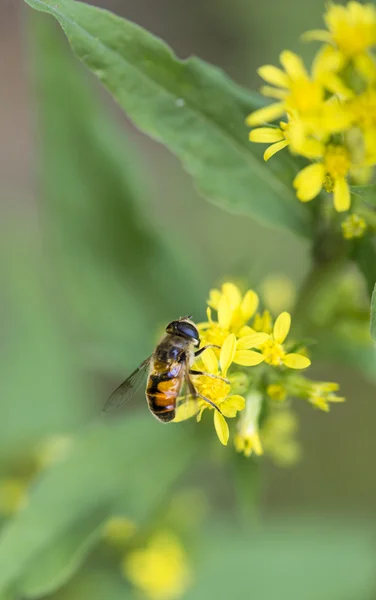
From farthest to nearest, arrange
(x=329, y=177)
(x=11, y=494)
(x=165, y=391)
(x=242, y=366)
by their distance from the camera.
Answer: (x=11, y=494) < (x=165, y=391) < (x=242, y=366) < (x=329, y=177)

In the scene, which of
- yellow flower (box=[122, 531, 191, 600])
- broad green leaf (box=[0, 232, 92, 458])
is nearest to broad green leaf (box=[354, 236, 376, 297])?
yellow flower (box=[122, 531, 191, 600])

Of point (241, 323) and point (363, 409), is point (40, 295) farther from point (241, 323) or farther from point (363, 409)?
point (241, 323)

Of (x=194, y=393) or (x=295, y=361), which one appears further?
(x=194, y=393)

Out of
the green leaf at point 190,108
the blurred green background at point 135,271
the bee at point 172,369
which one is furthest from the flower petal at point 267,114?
the blurred green background at point 135,271

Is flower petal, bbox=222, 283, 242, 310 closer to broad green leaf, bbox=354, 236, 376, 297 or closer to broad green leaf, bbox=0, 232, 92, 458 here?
broad green leaf, bbox=354, 236, 376, 297

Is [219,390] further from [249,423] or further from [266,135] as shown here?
[266,135]

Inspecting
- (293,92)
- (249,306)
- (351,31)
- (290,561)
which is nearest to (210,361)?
(249,306)
